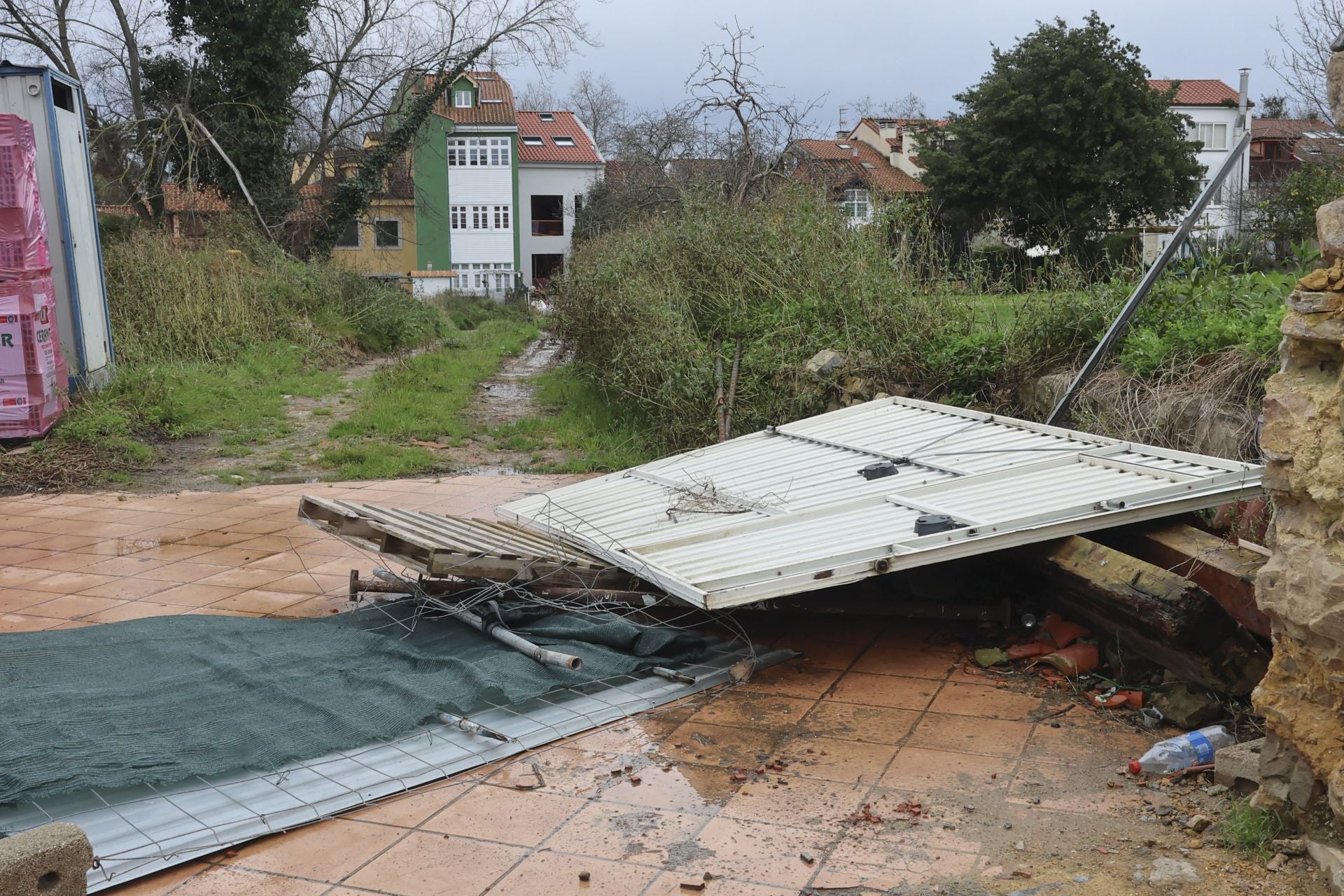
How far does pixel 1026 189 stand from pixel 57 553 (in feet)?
90.7

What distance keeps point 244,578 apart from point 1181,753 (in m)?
4.67

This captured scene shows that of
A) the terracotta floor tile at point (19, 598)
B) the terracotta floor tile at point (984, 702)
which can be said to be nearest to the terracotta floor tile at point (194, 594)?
the terracotta floor tile at point (19, 598)

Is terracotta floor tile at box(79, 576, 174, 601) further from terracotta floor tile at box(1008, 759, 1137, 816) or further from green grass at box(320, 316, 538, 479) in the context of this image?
terracotta floor tile at box(1008, 759, 1137, 816)

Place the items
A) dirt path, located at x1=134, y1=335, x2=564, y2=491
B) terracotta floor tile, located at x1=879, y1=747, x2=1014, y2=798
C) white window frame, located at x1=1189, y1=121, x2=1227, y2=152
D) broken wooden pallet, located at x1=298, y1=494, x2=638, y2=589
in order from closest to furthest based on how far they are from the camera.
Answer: terracotta floor tile, located at x1=879, y1=747, x2=1014, y2=798, broken wooden pallet, located at x1=298, y1=494, x2=638, y2=589, dirt path, located at x1=134, y1=335, x2=564, y2=491, white window frame, located at x1=1189, y1=121, x2=1227, y2=152

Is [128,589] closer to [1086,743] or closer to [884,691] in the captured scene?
[884,691]

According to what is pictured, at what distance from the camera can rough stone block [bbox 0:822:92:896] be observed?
93.2 inches

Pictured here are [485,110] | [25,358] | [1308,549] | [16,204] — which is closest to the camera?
[1308,549]

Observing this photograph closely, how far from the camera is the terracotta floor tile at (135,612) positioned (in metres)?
5.29

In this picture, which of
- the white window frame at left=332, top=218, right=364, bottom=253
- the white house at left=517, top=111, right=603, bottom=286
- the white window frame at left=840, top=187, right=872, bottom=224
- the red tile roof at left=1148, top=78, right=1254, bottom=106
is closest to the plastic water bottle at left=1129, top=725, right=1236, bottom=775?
the white window frame at left=840, top=187, right=872, bottom=224

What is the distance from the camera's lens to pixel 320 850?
3.11 meters

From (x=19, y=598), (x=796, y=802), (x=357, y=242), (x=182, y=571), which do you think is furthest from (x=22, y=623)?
(x=357, y=242)

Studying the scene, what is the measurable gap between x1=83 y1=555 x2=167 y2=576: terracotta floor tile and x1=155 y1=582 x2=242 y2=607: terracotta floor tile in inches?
18.3

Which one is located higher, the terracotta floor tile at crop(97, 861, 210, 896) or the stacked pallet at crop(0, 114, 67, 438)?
the stacked pallet at crop(0, 114, 67, 438)

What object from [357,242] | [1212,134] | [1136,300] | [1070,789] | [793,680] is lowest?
[793,680]
